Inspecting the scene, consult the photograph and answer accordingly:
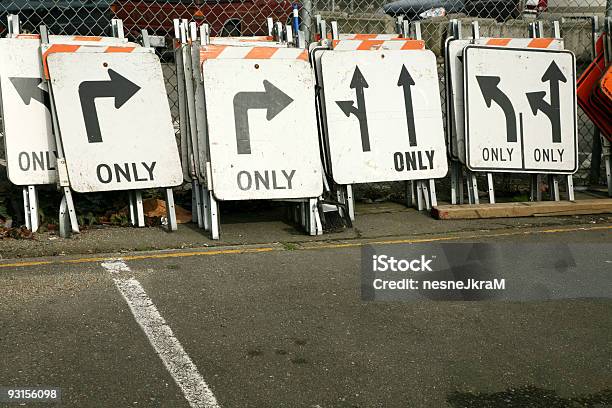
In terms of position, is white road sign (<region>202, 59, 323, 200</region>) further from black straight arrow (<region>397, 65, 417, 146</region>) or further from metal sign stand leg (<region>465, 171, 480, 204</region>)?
metal sign stand leg (<region>465, 171, 480, 204</region>)

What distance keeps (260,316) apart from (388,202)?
3.40 m

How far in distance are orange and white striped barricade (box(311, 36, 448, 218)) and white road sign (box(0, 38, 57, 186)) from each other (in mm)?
2136

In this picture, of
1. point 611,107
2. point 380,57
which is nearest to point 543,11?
point 611,107

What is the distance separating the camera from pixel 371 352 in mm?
4121

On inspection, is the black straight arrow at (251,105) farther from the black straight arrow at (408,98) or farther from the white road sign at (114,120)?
the black straight arrow at (408,98)

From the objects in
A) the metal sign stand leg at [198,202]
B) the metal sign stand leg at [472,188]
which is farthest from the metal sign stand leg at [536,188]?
the metal sign stand leg at [198,202]

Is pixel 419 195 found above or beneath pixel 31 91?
beneath

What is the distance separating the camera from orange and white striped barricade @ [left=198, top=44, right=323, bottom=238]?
20.5 ft

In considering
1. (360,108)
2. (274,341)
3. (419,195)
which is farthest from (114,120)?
(274,341)

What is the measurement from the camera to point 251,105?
6.35m

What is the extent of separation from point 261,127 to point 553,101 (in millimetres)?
2782

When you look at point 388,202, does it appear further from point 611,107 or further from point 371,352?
point 371,352

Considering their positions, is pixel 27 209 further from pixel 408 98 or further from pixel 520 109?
pixel 520 109

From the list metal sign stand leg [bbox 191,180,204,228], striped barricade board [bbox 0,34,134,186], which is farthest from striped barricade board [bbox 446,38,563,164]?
striped barricade board [bbox 0,34,134,186]
